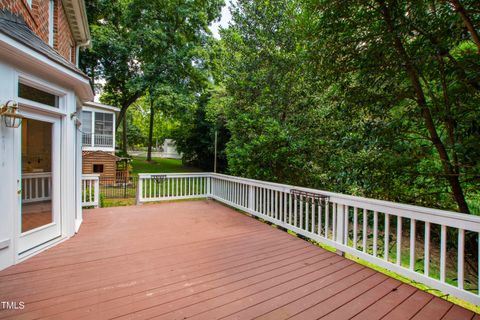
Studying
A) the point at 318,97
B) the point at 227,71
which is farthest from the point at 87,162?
the point at 318,97

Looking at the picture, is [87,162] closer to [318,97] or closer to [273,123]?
[273,123]

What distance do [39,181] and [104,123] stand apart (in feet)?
41.1

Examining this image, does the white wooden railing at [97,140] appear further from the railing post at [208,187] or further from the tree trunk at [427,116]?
the tree trunk at [427,116]

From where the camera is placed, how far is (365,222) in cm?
319

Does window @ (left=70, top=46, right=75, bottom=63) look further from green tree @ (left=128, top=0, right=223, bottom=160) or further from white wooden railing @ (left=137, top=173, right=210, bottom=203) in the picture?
green tree @ (left=128, top=0, right=223, bottom=160)

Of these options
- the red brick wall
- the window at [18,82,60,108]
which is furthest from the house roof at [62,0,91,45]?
the window at [18,82,60,108]

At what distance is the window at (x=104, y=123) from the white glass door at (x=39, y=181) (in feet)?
39.7

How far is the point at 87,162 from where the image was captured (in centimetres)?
1375

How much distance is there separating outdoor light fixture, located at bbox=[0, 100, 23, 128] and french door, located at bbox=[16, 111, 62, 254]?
0.22 meters

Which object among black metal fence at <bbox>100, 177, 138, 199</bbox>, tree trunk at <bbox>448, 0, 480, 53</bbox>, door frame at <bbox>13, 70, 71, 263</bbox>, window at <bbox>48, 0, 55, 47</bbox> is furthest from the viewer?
black metal fence at <bbox>100, 177, 138, 199</bbox>

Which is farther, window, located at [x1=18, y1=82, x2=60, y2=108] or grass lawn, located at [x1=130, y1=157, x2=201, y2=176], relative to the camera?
grass lawn, located at [x1=130, y1=157, x2=201, y2=176]

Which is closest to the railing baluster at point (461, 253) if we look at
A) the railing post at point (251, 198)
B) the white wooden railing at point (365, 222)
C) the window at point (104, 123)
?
the white wooden railing at point (365, 222)

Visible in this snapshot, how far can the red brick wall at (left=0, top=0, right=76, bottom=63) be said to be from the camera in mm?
3793

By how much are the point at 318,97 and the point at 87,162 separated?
13.1 m
